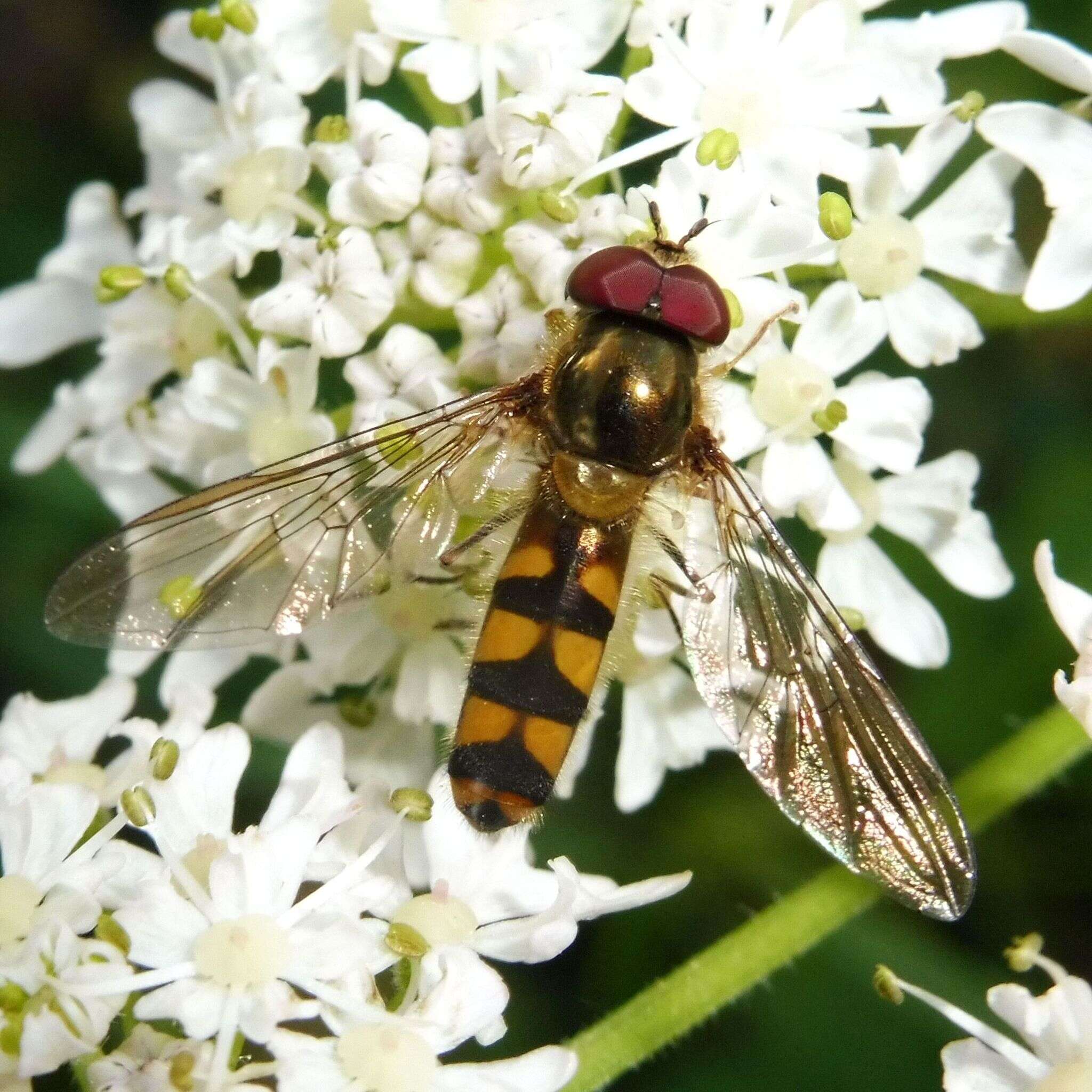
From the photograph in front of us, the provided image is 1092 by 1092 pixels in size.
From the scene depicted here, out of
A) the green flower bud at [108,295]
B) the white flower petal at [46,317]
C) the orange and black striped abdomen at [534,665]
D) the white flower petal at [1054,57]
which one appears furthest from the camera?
the white flower petal at [46,317]

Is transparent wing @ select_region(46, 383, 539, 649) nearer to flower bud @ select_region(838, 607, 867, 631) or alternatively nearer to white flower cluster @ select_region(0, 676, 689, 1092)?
white flower cluster @ select_region(0, 676, 689, 1092)

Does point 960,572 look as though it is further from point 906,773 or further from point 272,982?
point 272,982

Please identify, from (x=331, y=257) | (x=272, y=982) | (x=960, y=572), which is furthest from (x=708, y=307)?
(x=272, y=982)

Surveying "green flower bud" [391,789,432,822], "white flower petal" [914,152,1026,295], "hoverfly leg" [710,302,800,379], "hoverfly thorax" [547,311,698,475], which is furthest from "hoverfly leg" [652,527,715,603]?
"white flower petal" [914,152,1026,295]

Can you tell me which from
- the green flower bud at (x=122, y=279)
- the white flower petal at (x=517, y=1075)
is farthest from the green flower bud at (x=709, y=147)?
the white flower petal at (x=517, y=1075)

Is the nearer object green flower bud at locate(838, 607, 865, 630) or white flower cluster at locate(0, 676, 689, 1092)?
white flower cluster at locate(0, 676, 689, 1092)

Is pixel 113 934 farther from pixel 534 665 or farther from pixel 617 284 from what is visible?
pixel 617 284

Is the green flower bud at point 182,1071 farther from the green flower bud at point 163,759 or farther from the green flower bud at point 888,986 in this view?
the green flower bud at point 888,986
